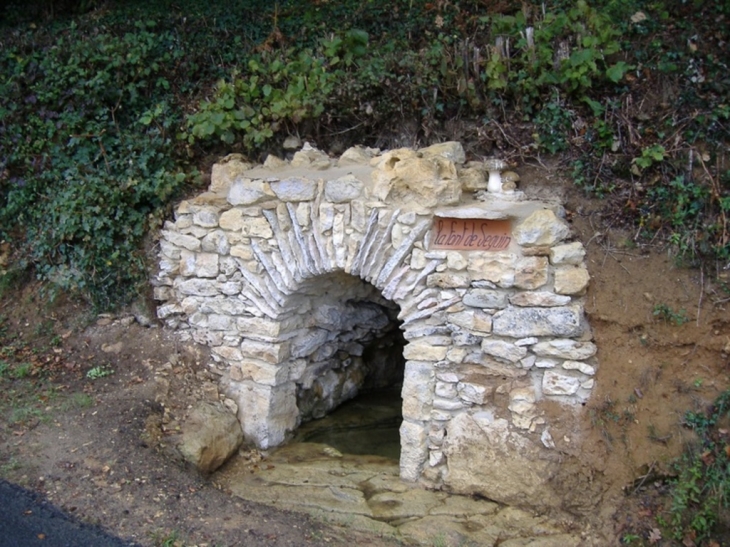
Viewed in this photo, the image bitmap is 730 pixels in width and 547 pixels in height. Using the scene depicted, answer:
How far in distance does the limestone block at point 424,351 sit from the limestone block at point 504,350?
1.07 feet

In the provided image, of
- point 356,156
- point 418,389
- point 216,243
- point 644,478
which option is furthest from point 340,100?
point 644,478

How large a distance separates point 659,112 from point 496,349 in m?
2.01

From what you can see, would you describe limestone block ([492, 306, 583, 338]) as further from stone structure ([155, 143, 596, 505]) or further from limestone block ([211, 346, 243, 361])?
limestone block ([211, 346, 243, 361])

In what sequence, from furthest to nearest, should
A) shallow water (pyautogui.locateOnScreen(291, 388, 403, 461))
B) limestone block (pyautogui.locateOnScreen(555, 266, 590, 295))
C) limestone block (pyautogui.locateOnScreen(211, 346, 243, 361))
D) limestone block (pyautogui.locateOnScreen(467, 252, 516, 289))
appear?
shallow water (pyautogui.locateOnScreen(291, 388, 403, 461))
limestone block (pyautogui.locateOnScreen(211, 346, 243, 361))
limestone block (pyautogui.locateOnScreen(467, 252, 516, 289))
limestone block (pyautogui.locateOnScreen(555, 266, 590, 295))

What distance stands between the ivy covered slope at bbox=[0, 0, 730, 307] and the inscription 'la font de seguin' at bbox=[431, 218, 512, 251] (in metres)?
0.67

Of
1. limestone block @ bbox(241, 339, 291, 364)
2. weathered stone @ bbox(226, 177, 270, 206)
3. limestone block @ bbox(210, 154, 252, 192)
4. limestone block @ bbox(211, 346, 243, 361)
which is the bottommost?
limestone block @ bbox(211, 346, 243, 361)

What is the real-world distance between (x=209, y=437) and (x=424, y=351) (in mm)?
1834

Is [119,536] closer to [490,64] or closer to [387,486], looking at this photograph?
[387,486]

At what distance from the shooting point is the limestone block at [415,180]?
4.85 meters

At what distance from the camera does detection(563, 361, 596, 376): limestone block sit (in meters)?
4.62

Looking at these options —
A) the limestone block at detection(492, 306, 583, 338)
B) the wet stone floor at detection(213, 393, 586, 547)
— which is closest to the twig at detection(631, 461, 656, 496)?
the wet stone floor at detection(213, 393, 586, 547)

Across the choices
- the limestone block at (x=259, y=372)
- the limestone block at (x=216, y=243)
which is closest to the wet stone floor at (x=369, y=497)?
the limestone block at (x=259, y=372)

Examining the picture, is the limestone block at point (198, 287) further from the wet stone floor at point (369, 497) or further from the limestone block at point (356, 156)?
the limestone block at point (356, 156)

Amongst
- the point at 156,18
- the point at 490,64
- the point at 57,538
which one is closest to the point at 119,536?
the point at 57,538
